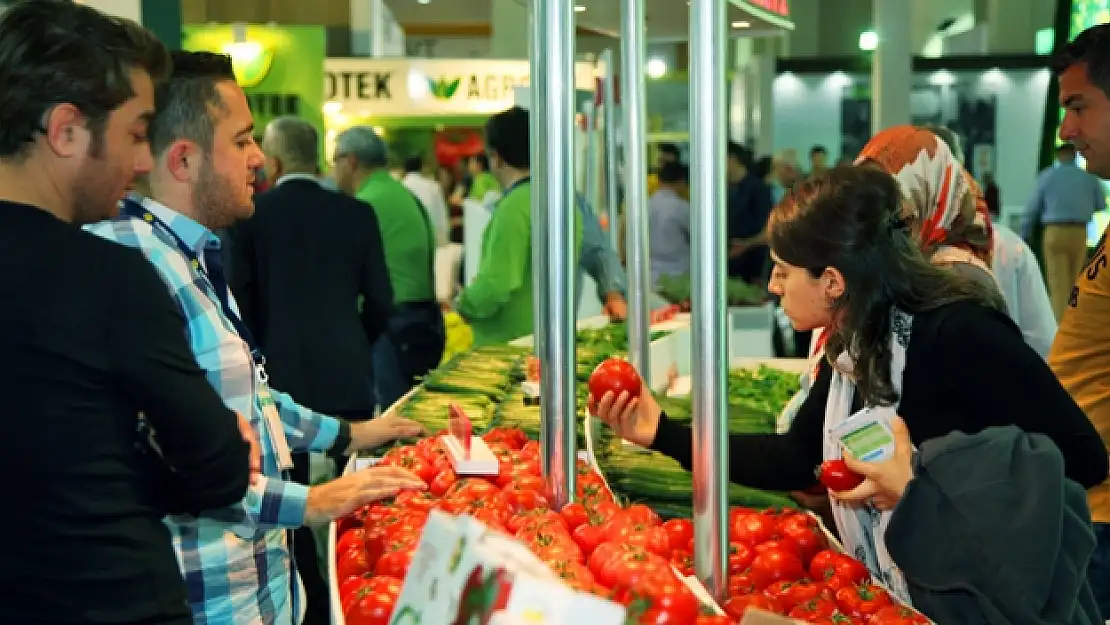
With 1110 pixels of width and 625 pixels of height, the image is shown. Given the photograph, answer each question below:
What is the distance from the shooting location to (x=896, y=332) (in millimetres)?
2633

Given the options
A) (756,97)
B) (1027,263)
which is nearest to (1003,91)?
Answer: (756,97)

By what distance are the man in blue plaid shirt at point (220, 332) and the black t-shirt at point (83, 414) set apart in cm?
45

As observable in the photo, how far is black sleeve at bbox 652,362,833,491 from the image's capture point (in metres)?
3.07

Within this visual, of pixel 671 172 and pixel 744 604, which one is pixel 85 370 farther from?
pixel 671 172

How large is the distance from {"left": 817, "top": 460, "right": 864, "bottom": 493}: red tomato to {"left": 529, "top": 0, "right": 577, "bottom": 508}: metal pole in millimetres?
591

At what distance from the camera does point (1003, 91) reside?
1792 cm

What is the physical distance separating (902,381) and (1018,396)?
0.22 meters

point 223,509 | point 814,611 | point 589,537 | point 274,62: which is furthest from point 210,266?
point 274,62

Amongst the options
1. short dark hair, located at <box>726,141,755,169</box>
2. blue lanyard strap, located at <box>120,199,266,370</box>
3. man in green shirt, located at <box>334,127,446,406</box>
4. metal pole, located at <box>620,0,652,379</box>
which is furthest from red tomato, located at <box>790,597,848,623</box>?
short dark hair, located at <box>726,141,755,169</box>

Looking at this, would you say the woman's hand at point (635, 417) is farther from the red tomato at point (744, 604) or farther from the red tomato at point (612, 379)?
the red tomato at point (744, 604)

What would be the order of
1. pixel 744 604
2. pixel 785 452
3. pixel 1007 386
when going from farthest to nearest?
pixel 785 452
pixel 1007 386
pixel 744 604

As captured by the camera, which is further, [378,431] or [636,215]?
[636,215]

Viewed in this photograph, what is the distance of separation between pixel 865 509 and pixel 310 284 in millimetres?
3136

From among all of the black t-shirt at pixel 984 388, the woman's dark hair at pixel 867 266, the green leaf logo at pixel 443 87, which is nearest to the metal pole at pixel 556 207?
the woman's dark hair at pixel 867 266
